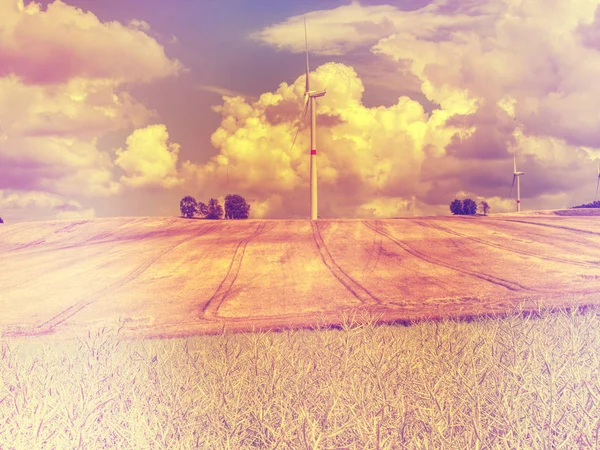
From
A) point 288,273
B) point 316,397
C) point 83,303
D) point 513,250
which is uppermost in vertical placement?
point 316,397

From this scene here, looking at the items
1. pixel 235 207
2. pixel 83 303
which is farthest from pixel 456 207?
pixel 83 303

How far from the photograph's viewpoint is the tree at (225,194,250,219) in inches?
3999

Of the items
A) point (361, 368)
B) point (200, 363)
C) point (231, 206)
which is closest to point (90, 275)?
point (200, 363)

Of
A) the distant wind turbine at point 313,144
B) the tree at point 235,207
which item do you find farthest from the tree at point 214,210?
the distant wind turbine at point 313,144

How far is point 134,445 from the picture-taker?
7.86m

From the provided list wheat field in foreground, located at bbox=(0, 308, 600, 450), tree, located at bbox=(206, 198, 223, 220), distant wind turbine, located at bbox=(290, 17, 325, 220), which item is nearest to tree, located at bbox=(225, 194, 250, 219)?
tree, located at bbox=(206, 198, 223, 220)

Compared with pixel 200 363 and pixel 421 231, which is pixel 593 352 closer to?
pixel 200 363

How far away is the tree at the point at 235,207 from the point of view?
101562 millimetres

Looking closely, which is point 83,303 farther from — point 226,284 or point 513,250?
point 513,250

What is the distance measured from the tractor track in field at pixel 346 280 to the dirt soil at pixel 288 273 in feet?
0.24

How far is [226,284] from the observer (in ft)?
112

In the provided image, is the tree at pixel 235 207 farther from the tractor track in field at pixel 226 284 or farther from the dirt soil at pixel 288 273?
the tractor track in field at pixel 226 284

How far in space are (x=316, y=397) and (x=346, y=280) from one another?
25.2m

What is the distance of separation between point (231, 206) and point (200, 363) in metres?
91.7
